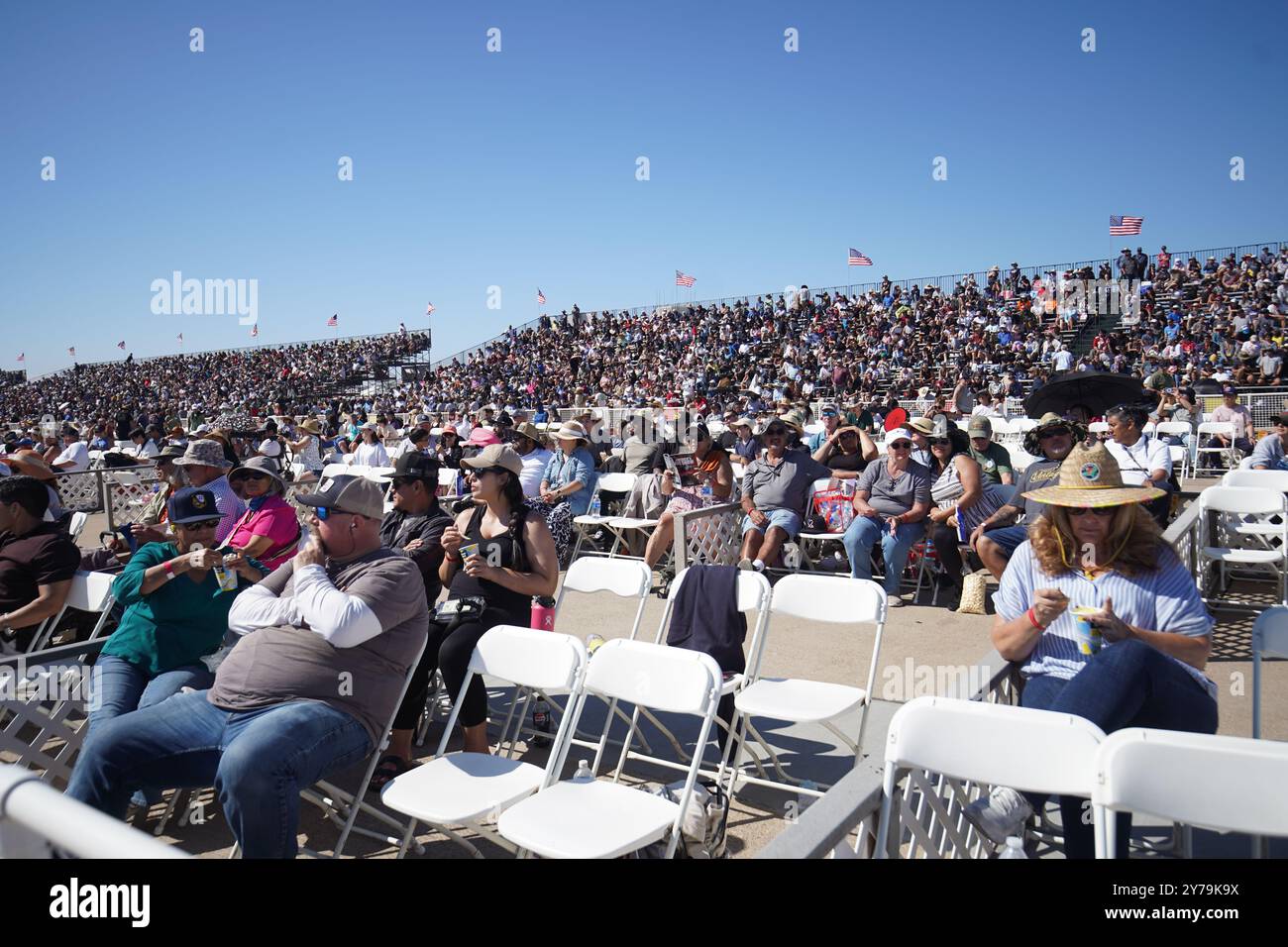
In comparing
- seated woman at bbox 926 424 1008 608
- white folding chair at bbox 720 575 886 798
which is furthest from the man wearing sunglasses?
white folding chair at bbox 720 575 886 798

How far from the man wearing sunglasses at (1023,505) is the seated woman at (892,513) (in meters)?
0.56

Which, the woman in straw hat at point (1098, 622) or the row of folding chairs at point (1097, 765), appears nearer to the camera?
the row of folding chairs at point (1097, 765)

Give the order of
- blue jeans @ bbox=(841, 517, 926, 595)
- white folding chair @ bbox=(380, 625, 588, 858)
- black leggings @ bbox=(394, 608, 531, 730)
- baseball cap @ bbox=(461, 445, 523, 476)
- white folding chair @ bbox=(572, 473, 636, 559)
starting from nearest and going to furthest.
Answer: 1. white folding chair @ bbox=(380, 625, 588, 858)
2. black leggings @ bbox=(394, 608, 531, 730)
3. baseball cap @ bbox=(461, 445, 523, 476)
4. blue jeans @ bbox=(841, 517, 926, 595)
5. white folding chair @ bbox=(572, 473, 636, 559)

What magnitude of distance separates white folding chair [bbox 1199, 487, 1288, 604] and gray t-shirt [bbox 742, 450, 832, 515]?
3.13m

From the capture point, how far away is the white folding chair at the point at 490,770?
2877 millimetres

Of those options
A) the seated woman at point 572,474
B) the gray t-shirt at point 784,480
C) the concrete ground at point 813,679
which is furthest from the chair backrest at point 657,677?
the seated woman at point 572,474

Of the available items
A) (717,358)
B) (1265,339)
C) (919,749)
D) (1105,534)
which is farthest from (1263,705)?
(717,358)

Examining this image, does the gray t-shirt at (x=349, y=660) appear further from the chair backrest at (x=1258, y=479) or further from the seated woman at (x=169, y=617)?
the chair backrest at (x=1258, y=479)

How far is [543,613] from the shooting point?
4520 millimetres

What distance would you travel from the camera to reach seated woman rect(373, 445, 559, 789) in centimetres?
391

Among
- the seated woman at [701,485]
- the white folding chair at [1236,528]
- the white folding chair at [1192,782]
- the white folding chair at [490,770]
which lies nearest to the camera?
the white folding chair at [1192,782]

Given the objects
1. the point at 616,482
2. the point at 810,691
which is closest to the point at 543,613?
the point at 810,691

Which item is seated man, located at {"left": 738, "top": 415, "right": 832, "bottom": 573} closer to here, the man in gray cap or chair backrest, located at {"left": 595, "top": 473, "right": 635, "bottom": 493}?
chair backrest, located at {"left": 595, "top": 473, "right": 635, "bottom": 493}
